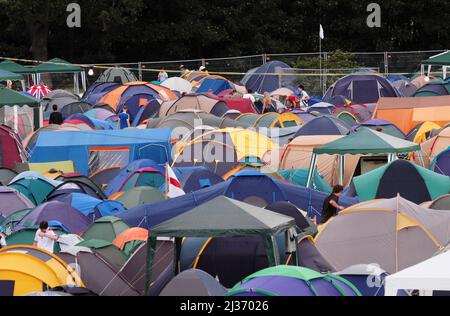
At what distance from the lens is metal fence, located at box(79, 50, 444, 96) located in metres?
39.6

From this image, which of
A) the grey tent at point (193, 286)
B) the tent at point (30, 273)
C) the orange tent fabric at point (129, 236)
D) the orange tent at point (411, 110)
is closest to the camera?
the grey tent at point (193, 286)

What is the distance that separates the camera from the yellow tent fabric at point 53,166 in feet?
75.4

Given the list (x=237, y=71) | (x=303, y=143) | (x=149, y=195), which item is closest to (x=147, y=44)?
(x=237, y=71)

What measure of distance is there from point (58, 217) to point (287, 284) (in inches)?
248

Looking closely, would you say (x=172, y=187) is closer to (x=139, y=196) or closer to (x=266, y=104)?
(x=139, y=196)

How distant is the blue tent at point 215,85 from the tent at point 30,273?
22.4 m

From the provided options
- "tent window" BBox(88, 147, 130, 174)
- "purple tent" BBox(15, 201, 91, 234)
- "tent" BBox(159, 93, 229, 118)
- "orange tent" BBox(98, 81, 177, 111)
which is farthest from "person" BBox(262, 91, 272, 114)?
"purple tent" BBox(15, 201, 91, 234)

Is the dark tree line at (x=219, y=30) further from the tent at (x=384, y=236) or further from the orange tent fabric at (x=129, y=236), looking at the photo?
the tent at (x=384, y=236)

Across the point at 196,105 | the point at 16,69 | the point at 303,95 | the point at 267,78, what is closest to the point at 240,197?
the point at 196,105

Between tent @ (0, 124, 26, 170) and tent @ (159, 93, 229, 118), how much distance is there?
5.76m

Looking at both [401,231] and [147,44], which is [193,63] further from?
[401,231]

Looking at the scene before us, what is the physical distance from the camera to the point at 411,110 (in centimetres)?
2894

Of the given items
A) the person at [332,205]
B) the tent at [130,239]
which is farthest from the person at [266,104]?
the tent at [130,239]
